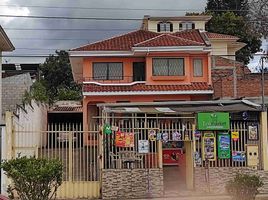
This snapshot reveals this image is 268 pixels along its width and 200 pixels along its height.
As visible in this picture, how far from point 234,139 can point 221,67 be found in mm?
20568

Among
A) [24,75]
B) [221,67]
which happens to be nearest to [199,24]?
[221,67]

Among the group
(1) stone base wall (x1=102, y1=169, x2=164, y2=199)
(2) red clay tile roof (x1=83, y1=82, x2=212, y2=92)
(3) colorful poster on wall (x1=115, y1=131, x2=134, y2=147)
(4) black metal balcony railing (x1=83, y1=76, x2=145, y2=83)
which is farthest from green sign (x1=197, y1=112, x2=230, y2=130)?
(4) black metal balcony railing (x1=83, y1=76, x2=145, y2=83)

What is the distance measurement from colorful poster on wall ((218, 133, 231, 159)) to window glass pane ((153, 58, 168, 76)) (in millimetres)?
14773

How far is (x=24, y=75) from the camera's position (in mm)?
33688

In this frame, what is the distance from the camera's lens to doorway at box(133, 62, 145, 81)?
109 ft

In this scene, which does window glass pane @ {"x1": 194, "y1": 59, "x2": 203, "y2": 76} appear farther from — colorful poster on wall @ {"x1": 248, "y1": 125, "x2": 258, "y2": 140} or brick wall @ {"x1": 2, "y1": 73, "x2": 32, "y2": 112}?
colorful poster on wall @ {"x1": 248, "y1": 125, "x2": 258, "y2": 140}

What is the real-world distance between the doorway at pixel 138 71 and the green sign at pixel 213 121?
1542cm

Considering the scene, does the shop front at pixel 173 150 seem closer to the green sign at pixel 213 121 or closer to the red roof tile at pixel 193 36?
the green sign at pixel 213 121

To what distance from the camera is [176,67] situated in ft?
107

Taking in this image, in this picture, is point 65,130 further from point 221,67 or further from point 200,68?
point 221,67

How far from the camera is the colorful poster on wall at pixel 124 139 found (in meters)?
17.5

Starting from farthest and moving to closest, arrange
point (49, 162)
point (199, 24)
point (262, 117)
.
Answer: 1. point (199, 24)
2. point (262, 117)
3. point (49, 162)

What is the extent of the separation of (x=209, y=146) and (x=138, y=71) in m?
15.8

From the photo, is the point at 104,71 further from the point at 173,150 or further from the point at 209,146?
the point at 209,146
